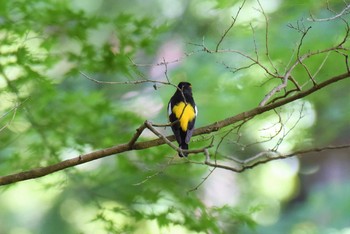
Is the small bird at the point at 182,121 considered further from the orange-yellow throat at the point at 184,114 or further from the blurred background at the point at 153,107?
the blurred background at the point at 153,107

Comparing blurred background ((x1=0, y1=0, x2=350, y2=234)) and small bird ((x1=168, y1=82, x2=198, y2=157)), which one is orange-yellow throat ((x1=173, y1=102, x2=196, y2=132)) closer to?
small bird ((x1=168, y1=82, x2=198, y2=157))

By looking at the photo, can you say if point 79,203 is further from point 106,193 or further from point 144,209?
point 144,209

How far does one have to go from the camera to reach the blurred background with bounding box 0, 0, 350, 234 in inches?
161

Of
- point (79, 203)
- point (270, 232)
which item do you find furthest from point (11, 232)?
point (270, 232)

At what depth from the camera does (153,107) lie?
18.8ft

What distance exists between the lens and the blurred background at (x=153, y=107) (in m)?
4.09

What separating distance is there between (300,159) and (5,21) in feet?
19.4

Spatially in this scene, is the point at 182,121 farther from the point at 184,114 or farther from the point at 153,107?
the point at 153,107

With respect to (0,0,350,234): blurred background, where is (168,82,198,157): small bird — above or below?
below

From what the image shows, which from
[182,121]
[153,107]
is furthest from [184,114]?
[153,107]

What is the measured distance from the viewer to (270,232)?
314 inches

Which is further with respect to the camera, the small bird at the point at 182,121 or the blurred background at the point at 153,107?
the blurred background at the point at 153,107

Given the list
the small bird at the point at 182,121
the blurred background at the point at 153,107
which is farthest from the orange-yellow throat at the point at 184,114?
the blurred background at the point at 153,107

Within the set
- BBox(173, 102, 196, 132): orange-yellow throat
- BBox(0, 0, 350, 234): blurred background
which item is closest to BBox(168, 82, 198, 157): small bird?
BBox(173, 102, 196, 132): orange-yellow throat
